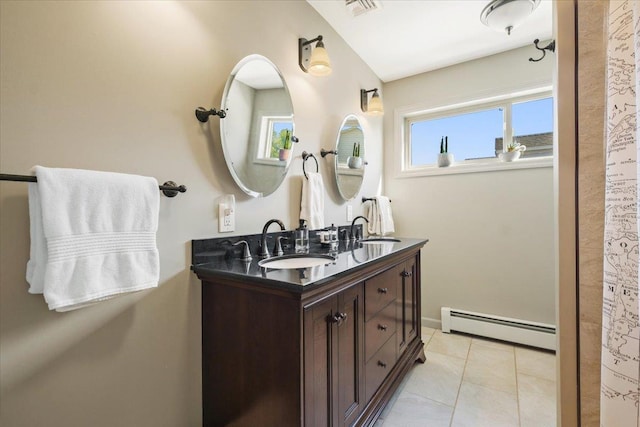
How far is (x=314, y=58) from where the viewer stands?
5.19 ft

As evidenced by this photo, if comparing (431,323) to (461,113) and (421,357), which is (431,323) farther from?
(461,113)

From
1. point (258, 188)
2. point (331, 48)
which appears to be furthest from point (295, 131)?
point (331, 48)

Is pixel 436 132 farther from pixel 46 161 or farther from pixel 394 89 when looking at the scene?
pixel 46 161

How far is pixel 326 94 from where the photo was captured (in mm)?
1991

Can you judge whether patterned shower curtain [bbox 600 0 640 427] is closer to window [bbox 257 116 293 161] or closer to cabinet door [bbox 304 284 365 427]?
cabinet door [bbox 304 284 365 427]

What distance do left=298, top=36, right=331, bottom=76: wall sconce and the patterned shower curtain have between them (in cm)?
127

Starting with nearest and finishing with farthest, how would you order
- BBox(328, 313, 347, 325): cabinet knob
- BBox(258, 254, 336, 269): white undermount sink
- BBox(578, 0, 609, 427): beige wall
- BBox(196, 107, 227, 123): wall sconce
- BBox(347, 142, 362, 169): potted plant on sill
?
BBox(578, 0, 609, 427): beige wall → BBox(328, 313, 347, 325): cabinet knob → BBox(196, 107, 227, 123): wall sconce → BBox(258, 254, 336, 269): white undermount sink → BBox(347, 142, 362, 169): potted plant on sill

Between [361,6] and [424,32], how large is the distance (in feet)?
1.98

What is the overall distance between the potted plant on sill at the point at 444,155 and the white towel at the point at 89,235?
2.40 metres

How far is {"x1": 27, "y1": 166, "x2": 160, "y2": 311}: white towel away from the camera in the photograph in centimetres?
68

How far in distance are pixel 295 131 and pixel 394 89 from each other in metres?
1.69

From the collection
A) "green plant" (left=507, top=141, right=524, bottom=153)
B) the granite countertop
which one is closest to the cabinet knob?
the granite countertop

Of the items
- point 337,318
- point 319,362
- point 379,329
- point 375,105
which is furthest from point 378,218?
point 319,362

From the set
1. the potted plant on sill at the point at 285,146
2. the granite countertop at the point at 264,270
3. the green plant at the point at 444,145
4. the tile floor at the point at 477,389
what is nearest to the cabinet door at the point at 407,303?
the tile floor at the point at 477,389
